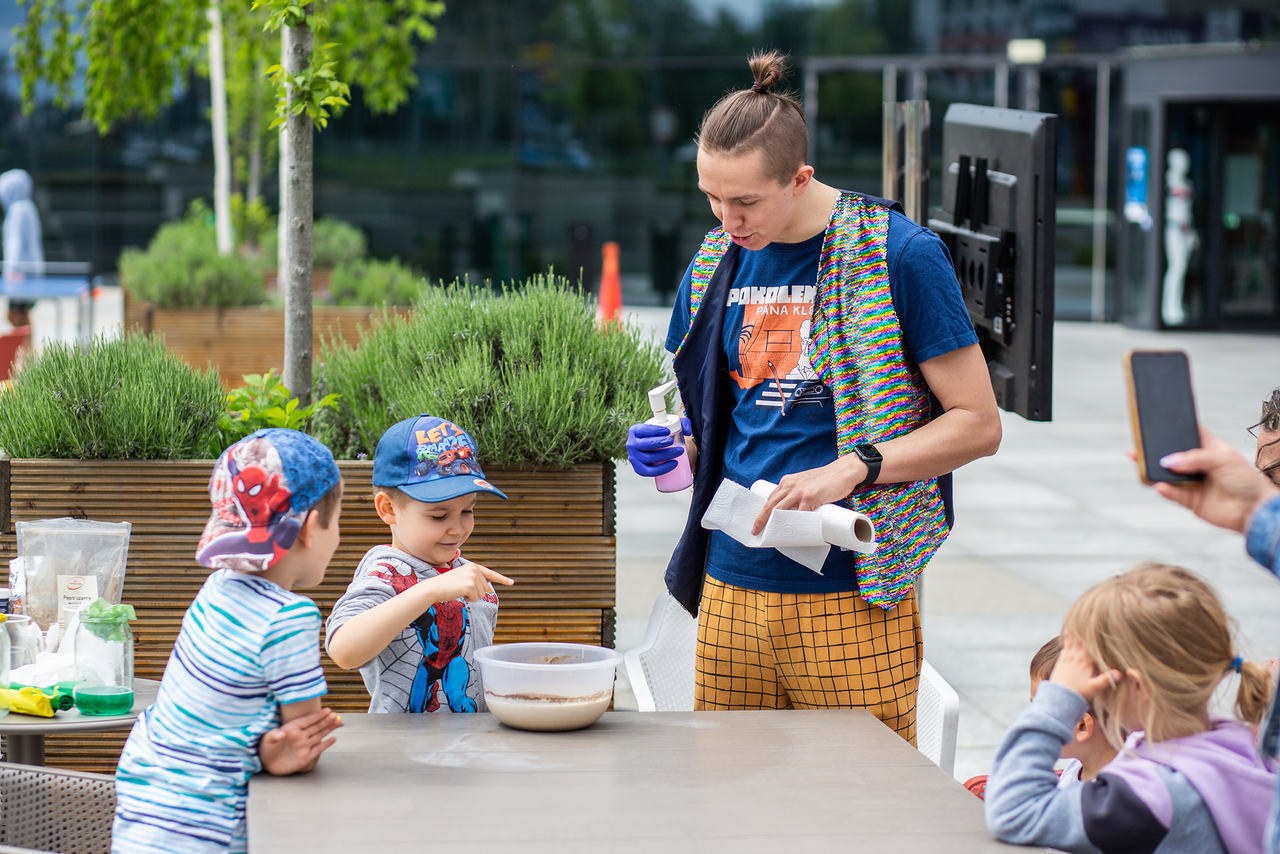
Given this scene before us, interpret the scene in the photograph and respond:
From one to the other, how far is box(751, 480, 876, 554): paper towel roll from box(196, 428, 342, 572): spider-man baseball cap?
877 mm

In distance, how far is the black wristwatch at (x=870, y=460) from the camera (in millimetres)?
2883

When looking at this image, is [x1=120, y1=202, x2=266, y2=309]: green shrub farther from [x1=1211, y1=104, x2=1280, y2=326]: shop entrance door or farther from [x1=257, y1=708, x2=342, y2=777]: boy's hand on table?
[x1=1211, y1=104, x2=1280, y2=326]: shop entrance door

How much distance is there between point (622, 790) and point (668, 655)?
56.8 inches

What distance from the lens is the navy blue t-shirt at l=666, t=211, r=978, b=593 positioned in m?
2.96

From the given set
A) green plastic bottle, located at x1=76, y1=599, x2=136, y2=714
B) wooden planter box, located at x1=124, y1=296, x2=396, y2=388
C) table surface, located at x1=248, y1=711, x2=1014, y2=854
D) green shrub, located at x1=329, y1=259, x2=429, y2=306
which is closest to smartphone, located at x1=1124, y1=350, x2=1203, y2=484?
table surface, located at x1=248, y1=711, x2=1014, y2=854

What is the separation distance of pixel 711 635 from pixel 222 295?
799 cm

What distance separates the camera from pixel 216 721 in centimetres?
249

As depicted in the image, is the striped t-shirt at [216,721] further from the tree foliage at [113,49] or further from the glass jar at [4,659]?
the tree foliage at [113,49]

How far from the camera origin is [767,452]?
307 centimetres

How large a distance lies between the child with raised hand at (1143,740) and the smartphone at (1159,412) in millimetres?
395

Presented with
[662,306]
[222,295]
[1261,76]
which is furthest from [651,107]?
[222,295]

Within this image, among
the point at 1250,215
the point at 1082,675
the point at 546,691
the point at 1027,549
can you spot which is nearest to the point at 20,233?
the point at 1027,549

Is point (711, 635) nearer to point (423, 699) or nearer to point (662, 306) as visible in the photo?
point (423, 699)

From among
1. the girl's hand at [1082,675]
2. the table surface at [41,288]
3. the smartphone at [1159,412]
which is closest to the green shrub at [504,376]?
the girl's hand at [1082,675]
